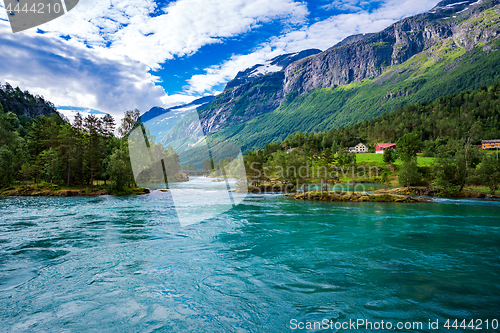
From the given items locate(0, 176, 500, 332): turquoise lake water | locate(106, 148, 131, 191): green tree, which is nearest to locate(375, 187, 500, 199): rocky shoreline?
locate(0, 176, 500, 332): turquoise lake water

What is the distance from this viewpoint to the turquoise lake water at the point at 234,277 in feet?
25.6

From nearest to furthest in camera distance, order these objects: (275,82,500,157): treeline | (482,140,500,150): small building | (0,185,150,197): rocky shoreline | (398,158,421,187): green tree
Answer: (0,185,150,197): rocky shoreline → (398,158,421,187): green tree → (482,140,500,150): small building → (275,82,500,157): treeline

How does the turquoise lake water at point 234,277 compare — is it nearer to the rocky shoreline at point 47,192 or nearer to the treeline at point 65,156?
the rocky shoreline at point 47,192

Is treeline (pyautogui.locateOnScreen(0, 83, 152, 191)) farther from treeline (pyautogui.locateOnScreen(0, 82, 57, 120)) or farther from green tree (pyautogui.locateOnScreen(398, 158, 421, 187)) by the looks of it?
treeline (pyautogui.locateOnScreen(0, 82, 57, 120))

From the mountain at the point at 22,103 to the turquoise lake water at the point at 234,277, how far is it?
157 metres

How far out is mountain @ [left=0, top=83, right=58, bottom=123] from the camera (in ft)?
429

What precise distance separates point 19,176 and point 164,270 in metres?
65.4

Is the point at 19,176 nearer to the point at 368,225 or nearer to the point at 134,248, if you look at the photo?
the point at 134,248

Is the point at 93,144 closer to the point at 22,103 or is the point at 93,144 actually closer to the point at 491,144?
the point at 22,103

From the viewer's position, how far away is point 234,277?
35.9ft

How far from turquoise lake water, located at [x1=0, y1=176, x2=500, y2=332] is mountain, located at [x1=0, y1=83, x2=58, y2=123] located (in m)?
157

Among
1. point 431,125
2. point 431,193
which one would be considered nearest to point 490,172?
point 431,193

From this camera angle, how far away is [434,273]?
37.4 ft

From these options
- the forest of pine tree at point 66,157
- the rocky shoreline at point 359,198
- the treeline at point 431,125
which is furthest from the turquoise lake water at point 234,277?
the treeline at point 431,125
